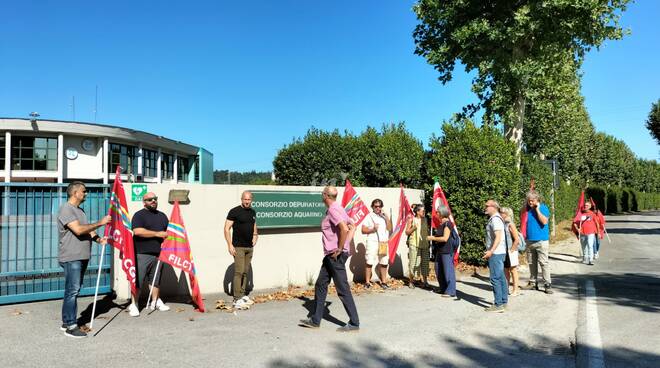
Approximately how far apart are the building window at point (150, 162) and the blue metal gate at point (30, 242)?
3889 centimetres

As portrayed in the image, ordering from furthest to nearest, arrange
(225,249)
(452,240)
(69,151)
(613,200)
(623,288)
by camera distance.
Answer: (613,200), (69,151), (623,288), (452,240), (225,249)

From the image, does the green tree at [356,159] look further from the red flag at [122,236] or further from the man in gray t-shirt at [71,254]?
the man in gray t-shirt at [71,254]

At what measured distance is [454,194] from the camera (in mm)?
11555

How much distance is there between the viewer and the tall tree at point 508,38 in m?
13.8

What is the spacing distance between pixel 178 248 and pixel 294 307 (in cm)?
203

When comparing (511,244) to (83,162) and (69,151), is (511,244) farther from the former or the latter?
(83,162)

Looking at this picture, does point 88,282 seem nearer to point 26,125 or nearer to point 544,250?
point 544,250

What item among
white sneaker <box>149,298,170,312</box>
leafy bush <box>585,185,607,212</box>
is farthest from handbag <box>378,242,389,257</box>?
leafy bush <box>585,185,607,212</box>

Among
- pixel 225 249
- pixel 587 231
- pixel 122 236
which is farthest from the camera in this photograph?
pixel 587 231

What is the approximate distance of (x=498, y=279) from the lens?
7.40 metres

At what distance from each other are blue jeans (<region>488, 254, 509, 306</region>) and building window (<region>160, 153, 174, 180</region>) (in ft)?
150

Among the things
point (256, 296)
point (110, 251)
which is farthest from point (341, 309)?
point (110, 251)

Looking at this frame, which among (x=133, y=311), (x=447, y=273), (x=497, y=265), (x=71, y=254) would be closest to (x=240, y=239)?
(x=133, y=311)

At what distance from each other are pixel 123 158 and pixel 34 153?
7042 mm
